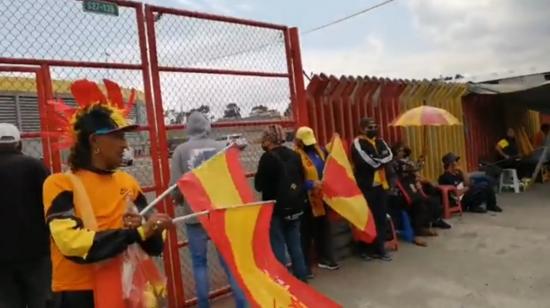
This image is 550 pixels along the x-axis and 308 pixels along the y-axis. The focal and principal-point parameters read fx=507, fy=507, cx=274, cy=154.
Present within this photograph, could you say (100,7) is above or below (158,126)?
above

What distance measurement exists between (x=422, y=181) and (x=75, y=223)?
22.5 feet

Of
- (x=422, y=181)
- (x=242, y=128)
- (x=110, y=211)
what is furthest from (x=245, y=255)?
(x=422, y=181)

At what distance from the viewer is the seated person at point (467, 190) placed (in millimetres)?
8570

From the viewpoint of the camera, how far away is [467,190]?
28.7 feet

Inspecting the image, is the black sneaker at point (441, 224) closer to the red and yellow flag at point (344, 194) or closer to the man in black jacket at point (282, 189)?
the red and yellow flag at point (344, 194)

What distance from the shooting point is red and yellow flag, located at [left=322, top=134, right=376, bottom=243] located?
5.56 meters

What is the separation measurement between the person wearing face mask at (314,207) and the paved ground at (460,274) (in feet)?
0.88

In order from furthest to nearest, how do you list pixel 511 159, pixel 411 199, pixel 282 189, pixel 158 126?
1. pixel 511 159
2. pixel 411 199
3. pixel 282 189
4. pixel 158 126

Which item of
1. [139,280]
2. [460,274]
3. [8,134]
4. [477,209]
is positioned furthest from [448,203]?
[139,280]

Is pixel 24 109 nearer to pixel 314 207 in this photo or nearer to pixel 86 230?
pixel 86 230

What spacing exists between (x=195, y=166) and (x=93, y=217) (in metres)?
2.01

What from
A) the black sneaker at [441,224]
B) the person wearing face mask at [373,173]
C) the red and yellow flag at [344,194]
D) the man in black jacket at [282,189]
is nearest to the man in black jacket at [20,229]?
the man in black jacket at [282,189]

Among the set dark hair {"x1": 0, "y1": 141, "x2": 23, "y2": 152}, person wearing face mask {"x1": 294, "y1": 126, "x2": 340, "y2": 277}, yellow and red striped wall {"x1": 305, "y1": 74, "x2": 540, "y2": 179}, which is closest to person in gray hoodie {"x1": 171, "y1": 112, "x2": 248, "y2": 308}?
dark hair {"x1": 0, "y1": 141, "x2": 23, "y2": 152}

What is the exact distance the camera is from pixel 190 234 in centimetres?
434
